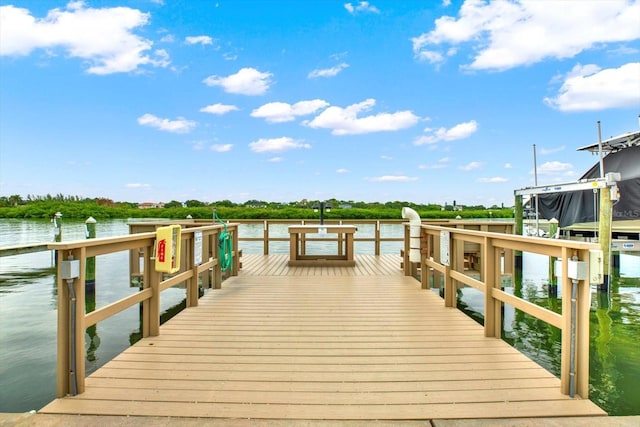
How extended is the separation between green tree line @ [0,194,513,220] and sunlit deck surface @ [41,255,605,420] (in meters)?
7.71

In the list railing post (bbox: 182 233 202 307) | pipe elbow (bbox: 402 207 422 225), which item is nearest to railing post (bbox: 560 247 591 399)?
pipe elbow (bbox: 402 207 422 225)

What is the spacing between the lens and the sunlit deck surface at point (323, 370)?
210cm

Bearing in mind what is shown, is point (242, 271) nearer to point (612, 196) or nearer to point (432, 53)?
point (612, 196)

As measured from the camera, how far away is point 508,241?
3.04 metres

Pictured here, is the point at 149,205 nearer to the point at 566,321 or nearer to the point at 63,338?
the point at 63,338

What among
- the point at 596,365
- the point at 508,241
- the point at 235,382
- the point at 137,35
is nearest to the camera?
the point at 235,382

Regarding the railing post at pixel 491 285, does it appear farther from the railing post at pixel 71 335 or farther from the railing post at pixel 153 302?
the railing post at pixel 71 335

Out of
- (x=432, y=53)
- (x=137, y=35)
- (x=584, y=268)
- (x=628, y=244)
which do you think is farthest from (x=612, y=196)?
(x=137, y=35)

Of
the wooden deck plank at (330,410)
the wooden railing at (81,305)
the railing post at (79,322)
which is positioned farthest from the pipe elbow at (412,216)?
the railing post at (79,322)

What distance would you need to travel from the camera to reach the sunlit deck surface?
2096mm

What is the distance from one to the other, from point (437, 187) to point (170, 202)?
13.2 metres

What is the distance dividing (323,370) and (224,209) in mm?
14166

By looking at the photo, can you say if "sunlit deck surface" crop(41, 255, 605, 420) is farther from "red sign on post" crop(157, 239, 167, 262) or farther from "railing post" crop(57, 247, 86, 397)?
"red sign on post" crop(157, 239, 167, 262)

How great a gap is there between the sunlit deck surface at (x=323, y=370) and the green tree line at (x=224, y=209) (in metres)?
7.71
